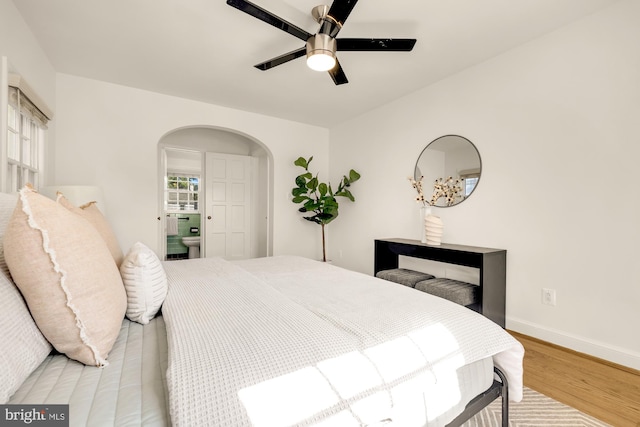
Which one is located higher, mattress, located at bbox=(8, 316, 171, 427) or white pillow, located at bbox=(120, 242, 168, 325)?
white pillow, located at bbox=(120, 242, 168, 325)

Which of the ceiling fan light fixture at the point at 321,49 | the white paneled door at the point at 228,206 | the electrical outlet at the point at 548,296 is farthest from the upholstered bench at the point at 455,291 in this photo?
the white paneled door at the point at 228,206

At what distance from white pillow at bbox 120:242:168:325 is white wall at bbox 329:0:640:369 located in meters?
2.76

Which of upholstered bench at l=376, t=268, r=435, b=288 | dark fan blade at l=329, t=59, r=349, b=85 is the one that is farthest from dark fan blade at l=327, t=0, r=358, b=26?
upholstered bench at l=376, t=268, r=435, b=288

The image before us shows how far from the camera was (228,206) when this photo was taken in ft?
17.5

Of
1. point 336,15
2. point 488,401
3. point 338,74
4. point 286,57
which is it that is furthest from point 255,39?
point 488,401

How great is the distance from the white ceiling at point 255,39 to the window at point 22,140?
0.66 metres

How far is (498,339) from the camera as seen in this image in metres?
1.16

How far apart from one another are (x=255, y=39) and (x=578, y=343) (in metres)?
3.52

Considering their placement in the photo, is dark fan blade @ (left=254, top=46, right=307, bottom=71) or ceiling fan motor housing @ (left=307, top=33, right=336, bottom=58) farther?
dark fan blade @ (left=254, top=46, right=307, bottom=71)

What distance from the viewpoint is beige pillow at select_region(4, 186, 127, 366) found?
74 centimetres

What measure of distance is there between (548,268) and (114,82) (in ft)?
15.4

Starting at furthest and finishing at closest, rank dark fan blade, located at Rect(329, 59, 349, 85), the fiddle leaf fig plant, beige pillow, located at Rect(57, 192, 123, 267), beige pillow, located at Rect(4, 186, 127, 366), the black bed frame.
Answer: the fiddle leaf fig plant, dark fan blade, located at Rect(329, 59, 349, 85), beige pillow, located at Rect(57, 192, 123, 267), the black bed frame, beige pillow, located at Rect(4, 186, 127, 366)

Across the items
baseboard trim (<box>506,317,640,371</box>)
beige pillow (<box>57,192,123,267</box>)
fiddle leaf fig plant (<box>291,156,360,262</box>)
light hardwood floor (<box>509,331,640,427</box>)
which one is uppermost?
fiddle leaf fig plant (<box>291,156,360,262</box>)

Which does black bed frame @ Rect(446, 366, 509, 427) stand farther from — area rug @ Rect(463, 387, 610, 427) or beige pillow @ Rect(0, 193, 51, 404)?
beige pillow @ Rect(0, 193, 51, 404)
